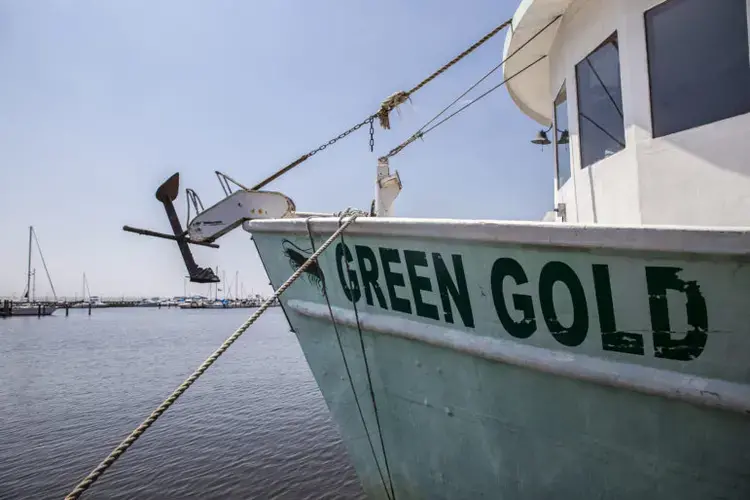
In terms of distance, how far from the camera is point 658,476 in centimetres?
208

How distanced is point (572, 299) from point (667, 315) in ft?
1.30

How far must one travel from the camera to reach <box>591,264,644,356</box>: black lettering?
79.9 inches

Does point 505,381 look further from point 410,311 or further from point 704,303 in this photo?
point 704,303

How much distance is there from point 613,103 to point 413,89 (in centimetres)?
221

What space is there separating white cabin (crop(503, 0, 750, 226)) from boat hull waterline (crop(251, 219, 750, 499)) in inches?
36.2

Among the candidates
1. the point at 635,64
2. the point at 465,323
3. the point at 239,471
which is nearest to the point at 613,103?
the point at 635,64

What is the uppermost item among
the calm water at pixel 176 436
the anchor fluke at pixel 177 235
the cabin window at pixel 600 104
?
the cabin window at pixel 600 104

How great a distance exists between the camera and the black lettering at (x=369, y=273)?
2869mm

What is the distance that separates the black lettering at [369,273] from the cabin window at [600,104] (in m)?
1.97

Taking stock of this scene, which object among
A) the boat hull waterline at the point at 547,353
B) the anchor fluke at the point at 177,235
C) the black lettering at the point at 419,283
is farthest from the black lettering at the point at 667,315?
the anchor fluke at the point at 177,235

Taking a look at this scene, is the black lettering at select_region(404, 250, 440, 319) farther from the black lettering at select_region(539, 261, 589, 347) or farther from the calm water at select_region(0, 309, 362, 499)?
the calm water at select_region(0, 309, 362, 499)

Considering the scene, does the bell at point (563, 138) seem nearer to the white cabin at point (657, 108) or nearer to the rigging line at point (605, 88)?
the white cabin at point (657, 108)

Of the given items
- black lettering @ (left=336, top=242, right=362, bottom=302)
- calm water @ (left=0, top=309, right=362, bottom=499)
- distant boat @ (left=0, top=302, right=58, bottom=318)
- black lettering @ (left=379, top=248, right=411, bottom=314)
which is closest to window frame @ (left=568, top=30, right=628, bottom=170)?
black lettering @ (left=379, top=248, right=411, bottom=314)

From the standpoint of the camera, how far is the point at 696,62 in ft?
8.62
